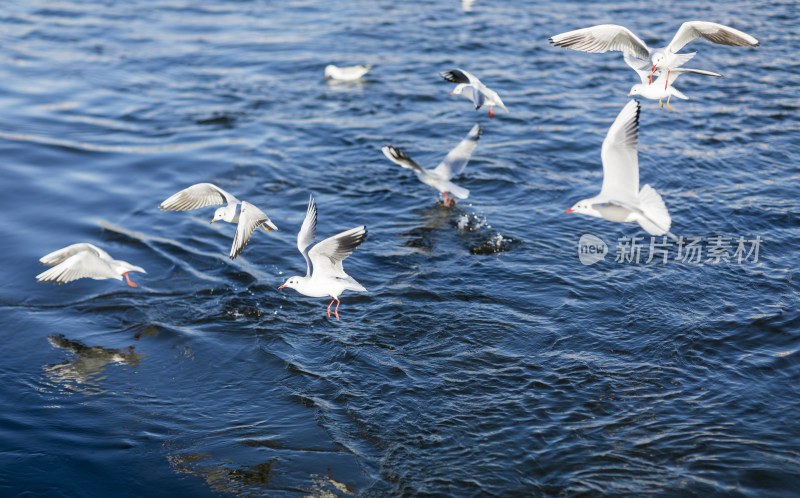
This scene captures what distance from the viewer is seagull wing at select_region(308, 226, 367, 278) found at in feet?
26.1

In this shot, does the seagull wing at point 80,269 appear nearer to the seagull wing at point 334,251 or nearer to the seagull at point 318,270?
the seagull at point 318,270

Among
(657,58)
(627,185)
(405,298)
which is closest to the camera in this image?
(627,185)

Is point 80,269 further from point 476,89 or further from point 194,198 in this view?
point 476,89

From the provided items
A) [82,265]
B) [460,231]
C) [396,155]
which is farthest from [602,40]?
[82,265]

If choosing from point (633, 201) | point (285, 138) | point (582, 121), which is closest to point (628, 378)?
point (633, 201)

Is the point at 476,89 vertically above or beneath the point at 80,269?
above

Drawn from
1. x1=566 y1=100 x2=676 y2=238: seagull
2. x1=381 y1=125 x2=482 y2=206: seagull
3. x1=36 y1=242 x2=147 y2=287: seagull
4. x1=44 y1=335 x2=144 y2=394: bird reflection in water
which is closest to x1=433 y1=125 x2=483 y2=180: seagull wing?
x1=381 y1=125 x2=482 y2=206: seagull

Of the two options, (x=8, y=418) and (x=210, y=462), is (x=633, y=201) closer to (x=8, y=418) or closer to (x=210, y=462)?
(x=210, y=462)

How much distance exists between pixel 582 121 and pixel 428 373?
8516 millimetres

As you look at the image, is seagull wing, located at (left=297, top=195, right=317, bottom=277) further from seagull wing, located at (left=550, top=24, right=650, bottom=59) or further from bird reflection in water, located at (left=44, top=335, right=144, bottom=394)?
seagull wing, located at (left=550, top=24, right=650, bottom=59)

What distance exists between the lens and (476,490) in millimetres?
6570

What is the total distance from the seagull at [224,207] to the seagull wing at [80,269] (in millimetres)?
971

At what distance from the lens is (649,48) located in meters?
9.11

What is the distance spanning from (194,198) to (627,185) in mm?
5170
